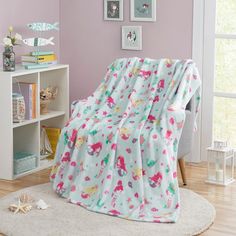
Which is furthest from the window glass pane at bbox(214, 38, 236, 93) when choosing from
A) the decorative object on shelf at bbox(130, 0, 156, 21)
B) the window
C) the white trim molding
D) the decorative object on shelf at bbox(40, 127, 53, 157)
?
the decorative object on shelf at bbox(40, 127, 53, 157)

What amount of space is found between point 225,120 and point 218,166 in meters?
0.54

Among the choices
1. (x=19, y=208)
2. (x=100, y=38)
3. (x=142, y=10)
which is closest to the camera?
(x=19, y=208)

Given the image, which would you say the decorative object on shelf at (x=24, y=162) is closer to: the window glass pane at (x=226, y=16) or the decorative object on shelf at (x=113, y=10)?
the decorative object on shelf at (x=113, y=10)

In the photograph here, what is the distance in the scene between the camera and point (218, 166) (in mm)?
4820

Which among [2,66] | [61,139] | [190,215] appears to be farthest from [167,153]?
[2,66]

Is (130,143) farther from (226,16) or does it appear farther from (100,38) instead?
(100,38)

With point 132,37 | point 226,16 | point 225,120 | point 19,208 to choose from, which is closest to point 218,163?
point 225,120

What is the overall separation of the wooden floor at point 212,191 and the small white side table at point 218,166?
6cm

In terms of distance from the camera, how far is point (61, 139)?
449cm

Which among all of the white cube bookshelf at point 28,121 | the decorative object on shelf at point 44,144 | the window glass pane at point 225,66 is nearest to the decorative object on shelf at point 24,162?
the white cube bookshelf at point 28,121

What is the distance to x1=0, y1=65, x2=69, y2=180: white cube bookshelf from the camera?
4.79 meters

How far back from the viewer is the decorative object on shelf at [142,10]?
5.29 meters

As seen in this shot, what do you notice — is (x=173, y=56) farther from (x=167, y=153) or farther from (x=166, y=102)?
(x=167, y=153)

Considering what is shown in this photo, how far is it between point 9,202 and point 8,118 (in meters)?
0.78
